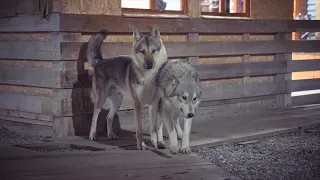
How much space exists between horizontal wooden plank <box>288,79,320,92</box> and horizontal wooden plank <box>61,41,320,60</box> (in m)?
0.63

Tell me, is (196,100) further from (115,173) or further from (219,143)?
(115,173)

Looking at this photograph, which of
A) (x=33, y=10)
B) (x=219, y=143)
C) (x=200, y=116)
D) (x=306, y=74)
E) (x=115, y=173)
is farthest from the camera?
(x=306, y=74)

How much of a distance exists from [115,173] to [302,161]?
227 centimetres

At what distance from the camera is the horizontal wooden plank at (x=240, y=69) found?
9281 mm

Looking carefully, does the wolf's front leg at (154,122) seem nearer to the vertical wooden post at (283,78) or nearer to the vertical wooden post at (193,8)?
the vertical wooden post at (193,8)

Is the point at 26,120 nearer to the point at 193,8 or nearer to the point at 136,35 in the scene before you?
the point at 136,35

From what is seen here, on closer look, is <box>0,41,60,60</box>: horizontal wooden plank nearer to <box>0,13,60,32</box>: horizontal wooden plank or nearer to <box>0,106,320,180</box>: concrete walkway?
<box>0,13,60,32</box>: horizontal wooden plank

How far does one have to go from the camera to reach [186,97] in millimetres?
6160

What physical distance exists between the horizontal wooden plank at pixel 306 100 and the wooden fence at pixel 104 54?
428 mm

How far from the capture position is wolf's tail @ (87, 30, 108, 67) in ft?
24.1

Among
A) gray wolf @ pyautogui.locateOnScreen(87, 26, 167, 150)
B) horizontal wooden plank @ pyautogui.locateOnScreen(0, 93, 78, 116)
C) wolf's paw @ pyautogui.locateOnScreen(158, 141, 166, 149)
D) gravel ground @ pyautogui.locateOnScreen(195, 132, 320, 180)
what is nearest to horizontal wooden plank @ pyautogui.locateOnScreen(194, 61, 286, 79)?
gravel ground @ pyautogui.locateOnScreen(195, 132, 320, 180)

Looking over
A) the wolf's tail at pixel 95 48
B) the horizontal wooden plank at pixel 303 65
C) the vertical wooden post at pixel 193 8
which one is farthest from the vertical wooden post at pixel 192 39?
the horizontal wooden plank at pixel 303 65

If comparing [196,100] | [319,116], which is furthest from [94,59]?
[319,116]

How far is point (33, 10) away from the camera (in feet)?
24.8
